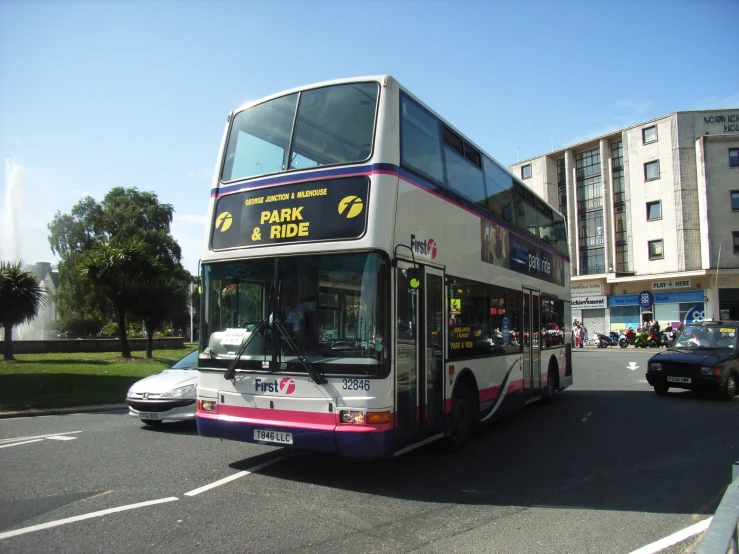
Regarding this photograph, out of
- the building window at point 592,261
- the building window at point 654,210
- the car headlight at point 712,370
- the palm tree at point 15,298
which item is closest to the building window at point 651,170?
the building window at point 654,210

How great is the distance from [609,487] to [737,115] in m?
45.2

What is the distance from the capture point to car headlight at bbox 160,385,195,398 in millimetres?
9266

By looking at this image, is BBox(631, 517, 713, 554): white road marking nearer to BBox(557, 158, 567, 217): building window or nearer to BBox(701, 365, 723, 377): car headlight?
BBox(701, 365, 723, 377): car headlight

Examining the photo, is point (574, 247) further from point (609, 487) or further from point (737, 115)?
point (609, 487)

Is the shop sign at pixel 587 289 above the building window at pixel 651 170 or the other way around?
the other way around

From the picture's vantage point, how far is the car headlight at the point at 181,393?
9.27 metres

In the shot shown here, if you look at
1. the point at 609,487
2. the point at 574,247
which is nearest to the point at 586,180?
the point at 574,247

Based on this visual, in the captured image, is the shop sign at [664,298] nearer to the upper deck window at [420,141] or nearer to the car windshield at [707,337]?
the car windshield at [707,337]

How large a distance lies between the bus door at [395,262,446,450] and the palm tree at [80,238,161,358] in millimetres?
21701

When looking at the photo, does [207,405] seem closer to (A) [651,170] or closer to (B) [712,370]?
(B) [712,370]

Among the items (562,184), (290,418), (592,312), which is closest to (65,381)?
(290,418)

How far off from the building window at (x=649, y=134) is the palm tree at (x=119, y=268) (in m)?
37.9

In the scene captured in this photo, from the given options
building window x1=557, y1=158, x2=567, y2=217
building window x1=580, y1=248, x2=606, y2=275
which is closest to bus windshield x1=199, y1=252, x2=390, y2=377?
building window x1=580, y1=248, x2=606, y2=275

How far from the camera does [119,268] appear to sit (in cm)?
2531
